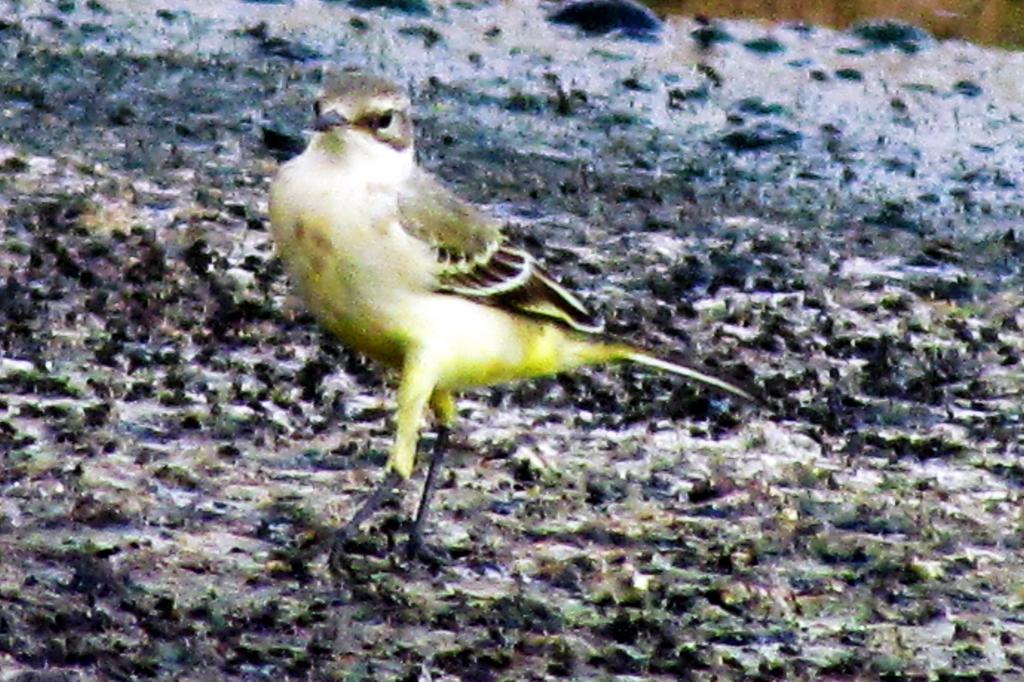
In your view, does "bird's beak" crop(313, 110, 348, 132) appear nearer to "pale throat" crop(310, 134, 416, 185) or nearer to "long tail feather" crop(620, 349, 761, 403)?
"pale throat" crop(310, 134, 416, 185)

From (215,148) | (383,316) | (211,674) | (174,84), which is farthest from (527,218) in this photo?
(211,674)

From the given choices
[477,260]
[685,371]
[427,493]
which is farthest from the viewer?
[685,371]

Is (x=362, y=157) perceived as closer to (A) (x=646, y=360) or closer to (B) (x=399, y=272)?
(B) (x=399, y=272)

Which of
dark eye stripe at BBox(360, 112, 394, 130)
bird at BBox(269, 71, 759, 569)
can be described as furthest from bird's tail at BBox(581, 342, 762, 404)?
dark eye stripe at BBox(360, 112, 394, 130)

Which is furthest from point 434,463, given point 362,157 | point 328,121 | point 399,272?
point 328,121

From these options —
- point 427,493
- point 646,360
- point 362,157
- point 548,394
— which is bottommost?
point 548,394

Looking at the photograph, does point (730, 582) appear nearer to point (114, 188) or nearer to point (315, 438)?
point (315, 438)
